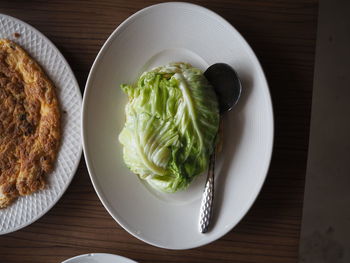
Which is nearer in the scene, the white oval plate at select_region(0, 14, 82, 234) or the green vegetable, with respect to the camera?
the green vegetable

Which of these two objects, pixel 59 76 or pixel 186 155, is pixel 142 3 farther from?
pixel 186 155

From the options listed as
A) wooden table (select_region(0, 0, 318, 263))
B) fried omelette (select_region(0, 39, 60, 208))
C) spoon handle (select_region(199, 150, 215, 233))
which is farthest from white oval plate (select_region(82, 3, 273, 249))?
fried omelette (select_region(0, 39, 60, 208))

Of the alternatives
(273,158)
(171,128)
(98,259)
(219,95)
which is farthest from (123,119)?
(273,158)

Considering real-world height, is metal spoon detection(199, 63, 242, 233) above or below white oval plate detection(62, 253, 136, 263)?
above

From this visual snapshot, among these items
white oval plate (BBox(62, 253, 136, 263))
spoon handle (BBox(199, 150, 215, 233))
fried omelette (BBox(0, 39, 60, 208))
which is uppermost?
fried omelette (BBox(0, 39, 60, 208))

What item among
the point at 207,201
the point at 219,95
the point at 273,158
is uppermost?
the point at 219,95

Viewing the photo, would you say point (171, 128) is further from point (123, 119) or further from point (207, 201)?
point (207, 201)

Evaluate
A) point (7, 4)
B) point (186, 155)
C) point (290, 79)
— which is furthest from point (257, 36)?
point (7, 4)

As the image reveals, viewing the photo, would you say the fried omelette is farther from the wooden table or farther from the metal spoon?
the metal spoon
